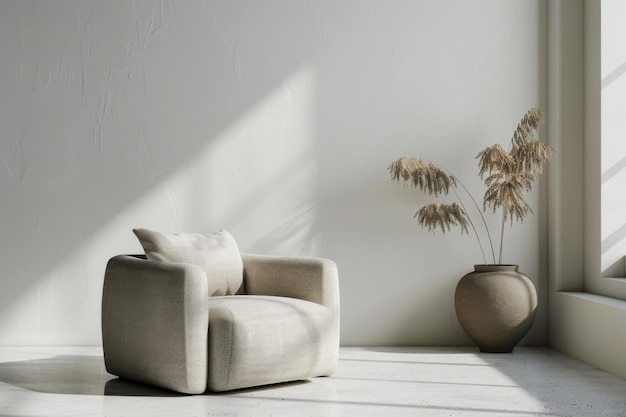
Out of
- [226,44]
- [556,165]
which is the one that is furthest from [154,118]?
[556,165]

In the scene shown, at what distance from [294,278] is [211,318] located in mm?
650

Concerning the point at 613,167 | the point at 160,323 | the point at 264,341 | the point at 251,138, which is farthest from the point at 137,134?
the point at 613,167

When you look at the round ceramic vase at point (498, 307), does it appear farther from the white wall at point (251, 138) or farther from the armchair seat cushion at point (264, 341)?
the armchair seat cushion at point (264, 341)

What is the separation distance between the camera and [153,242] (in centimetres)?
362

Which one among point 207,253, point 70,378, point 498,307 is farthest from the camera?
point 498,307

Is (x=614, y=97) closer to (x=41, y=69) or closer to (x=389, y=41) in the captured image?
(x=389, y=41)

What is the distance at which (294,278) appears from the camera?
384 centimetres

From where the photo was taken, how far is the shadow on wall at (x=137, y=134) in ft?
15.7

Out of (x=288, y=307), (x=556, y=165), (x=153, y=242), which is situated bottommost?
(x=288, y=307)

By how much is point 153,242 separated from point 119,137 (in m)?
1.43

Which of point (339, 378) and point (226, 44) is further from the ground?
point (226, 44)

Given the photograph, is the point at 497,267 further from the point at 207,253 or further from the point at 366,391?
the point at 207,253

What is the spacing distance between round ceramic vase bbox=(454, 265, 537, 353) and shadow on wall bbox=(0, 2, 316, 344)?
1.03m

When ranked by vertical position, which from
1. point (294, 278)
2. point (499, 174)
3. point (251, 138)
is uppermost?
point (251, 138)
